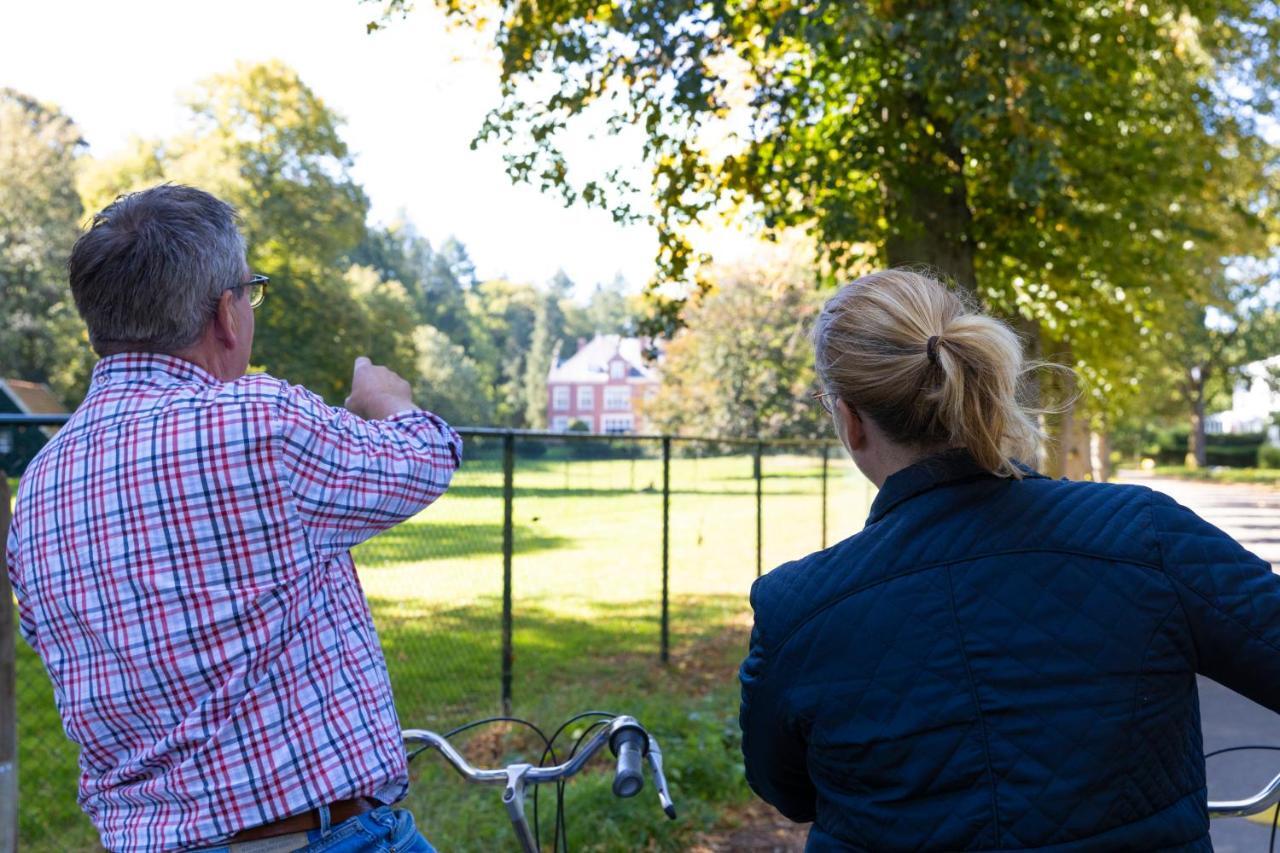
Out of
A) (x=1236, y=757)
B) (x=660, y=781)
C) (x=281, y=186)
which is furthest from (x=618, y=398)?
(x=660, y=781)

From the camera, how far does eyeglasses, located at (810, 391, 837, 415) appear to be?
6.12ft

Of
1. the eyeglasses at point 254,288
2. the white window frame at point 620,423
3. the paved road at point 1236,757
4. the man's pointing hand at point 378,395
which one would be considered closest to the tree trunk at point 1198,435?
the white window frame at point 620,423

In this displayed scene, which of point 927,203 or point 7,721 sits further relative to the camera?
point 927,203

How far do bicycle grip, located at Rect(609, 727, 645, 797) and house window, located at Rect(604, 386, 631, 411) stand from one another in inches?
1741

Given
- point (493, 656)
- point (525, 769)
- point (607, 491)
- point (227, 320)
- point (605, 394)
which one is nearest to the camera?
point (227, 320)

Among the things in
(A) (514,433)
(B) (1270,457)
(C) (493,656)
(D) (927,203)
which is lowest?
(C) (493,656)

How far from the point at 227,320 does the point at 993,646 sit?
131cm

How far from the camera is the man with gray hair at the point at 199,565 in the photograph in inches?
69.4

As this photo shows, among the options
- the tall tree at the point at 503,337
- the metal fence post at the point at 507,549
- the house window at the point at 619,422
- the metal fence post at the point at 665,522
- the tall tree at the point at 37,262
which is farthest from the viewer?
the tall tree at the point at 503,337

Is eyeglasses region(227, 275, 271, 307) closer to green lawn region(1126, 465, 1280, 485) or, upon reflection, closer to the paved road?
the paved road

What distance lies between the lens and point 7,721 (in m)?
3.39

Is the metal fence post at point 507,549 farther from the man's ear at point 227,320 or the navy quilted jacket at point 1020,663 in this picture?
the navy quilted jacket at point 1020,663

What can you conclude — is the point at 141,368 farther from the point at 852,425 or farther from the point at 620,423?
the point at 620,423

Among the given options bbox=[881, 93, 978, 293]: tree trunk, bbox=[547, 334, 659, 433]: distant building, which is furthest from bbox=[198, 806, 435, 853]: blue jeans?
bbox=[547, 334, 659, 433]: distant building
